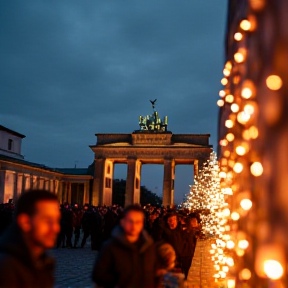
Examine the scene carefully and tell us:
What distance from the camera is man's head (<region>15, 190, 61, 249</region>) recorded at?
309 centimetres

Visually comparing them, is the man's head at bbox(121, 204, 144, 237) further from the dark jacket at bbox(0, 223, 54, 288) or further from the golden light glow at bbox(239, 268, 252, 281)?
the golden light glow at bbox(239, 268, 252, 281)

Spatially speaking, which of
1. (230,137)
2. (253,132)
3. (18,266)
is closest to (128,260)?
(18,266)

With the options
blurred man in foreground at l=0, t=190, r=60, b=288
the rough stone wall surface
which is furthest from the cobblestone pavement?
blurred man in foreground at l=0, t=190, r=60, b=288

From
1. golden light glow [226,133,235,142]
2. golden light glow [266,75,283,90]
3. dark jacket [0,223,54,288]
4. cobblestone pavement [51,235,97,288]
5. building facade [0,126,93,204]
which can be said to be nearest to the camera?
dark jacket [0,223,54,288]

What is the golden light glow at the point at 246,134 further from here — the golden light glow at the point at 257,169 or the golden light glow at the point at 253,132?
the golden light glow at the point at 257,169

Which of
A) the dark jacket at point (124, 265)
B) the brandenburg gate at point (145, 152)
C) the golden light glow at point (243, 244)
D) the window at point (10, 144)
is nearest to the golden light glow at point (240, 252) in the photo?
the golden light glow at point (243, 244)

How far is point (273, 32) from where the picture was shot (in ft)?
14.7

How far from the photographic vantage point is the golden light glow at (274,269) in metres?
4.06

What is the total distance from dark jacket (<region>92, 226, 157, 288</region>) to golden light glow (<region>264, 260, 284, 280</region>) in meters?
1.05

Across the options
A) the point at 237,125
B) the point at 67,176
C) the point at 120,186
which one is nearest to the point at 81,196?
the point at 67,176

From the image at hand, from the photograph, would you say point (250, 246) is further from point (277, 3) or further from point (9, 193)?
point (9, 193)

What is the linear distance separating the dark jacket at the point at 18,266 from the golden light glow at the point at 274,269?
203 cm

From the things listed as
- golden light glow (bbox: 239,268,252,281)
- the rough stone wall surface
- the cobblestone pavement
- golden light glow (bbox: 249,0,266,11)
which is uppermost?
golden light glow (bbox: 249,0,266,11)

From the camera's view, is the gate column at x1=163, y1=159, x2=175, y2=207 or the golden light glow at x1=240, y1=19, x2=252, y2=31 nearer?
the golden light glow at x1=240, y1=19, x2=252, y2=31
